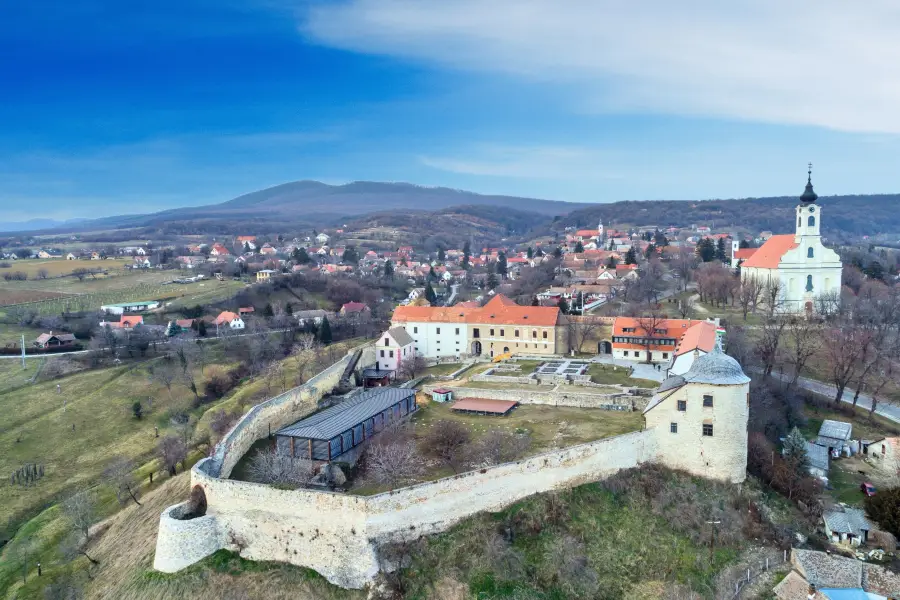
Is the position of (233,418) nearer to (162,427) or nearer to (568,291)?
(162,427)

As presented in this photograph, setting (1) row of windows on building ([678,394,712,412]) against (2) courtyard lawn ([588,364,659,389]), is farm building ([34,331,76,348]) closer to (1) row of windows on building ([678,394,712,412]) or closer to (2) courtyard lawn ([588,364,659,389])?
(2) courtyard lawn ([588,364,659,389])

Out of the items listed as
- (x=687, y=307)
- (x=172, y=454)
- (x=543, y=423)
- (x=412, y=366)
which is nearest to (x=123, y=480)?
(x=172, y=454)

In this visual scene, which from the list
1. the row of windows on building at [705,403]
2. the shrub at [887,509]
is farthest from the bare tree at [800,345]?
the row of windows on building at [705,403]

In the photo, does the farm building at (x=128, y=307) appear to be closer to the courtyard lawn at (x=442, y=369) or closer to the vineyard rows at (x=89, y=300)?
the vineyard rows at (x=89, y=300)

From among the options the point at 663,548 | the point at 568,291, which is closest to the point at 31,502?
the point at 663,548

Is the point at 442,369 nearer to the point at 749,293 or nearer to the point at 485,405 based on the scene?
the point at 485,405

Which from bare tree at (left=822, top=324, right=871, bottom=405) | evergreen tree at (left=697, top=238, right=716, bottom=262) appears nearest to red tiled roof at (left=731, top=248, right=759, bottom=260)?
evergreen tree at (left=697, top=238, right=716, bottom=262)
